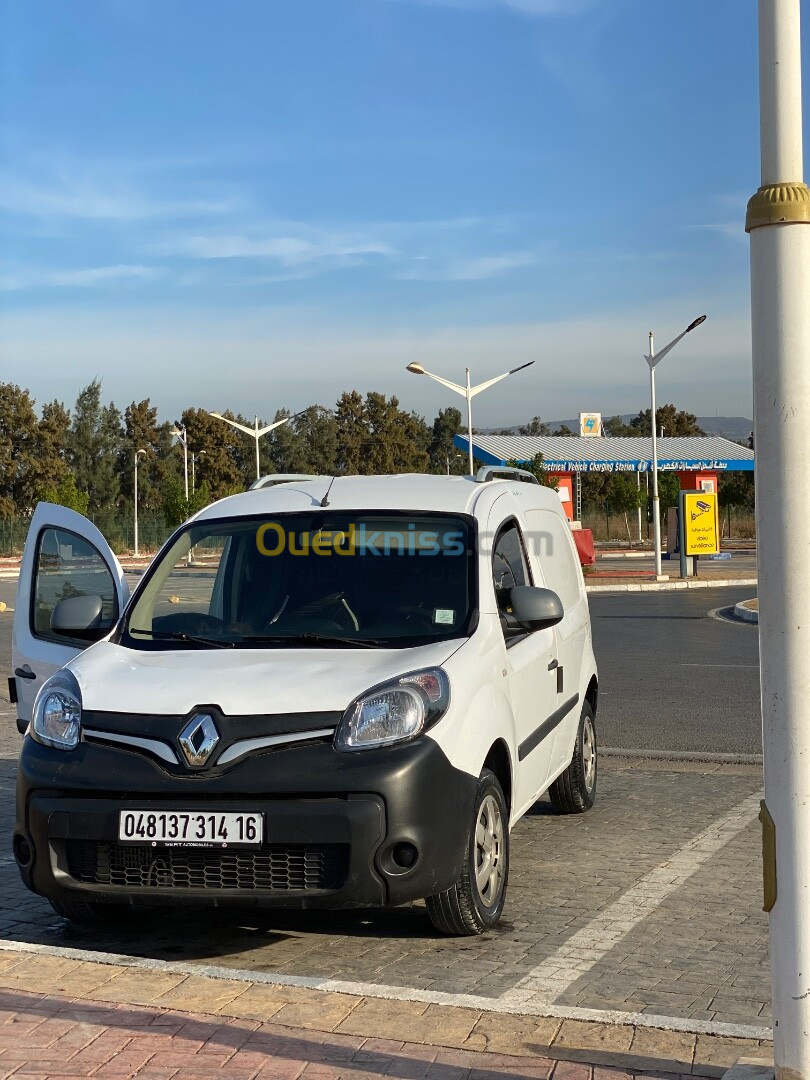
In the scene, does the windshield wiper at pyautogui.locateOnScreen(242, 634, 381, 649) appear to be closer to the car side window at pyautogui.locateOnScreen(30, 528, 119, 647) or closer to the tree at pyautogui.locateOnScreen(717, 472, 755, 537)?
the car side window at pyautogui.locateOnScreen(30, 528, 119, 647)

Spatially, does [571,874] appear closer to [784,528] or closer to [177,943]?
[177,943]

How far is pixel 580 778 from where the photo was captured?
7.89m

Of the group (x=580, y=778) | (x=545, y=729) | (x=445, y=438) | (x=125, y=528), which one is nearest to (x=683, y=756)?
(x=580, y=778)

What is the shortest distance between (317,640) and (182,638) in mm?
621

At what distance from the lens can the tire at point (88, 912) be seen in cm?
560

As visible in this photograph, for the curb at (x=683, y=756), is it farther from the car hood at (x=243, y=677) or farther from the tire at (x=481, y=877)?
the car hood at (x=243, y=677)

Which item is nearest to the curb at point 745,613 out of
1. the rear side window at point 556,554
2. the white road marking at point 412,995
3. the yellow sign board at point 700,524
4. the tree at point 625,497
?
the yellow sign board at point 700,524

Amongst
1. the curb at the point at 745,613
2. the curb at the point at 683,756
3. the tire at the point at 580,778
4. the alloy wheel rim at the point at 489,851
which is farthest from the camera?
the curb at the point at 745,613

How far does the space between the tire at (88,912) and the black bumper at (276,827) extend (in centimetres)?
44

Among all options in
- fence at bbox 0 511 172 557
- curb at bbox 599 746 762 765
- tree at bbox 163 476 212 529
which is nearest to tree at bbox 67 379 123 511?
fence at bbox 0 511 172 557

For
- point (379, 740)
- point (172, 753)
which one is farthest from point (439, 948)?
point (172, 753)

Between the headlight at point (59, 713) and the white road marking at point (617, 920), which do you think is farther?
the headlight at point (59, 713)

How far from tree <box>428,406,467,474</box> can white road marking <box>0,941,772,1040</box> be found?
108m

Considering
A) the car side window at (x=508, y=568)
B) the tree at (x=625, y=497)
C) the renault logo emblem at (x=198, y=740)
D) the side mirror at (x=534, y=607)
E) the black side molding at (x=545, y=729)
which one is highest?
the tree at (x=625, y=497)
